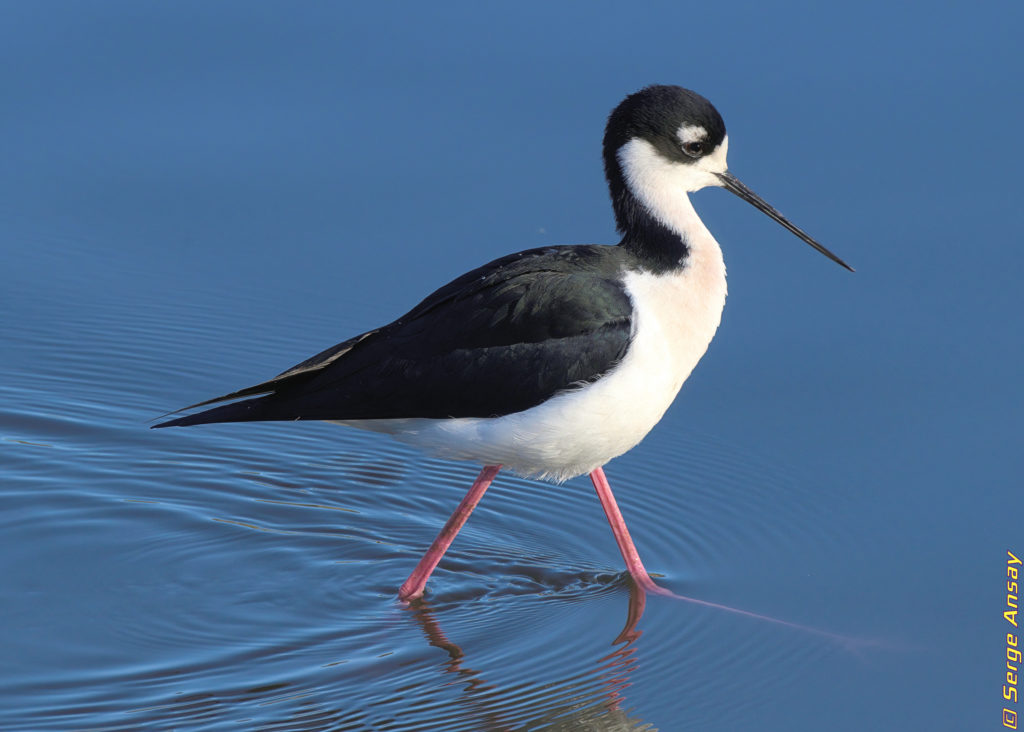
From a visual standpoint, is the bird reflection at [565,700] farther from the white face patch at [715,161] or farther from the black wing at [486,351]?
the white face patch at [715,161]

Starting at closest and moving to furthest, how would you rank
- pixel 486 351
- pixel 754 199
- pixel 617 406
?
pixel 617 406
pixel 486 351
pixel 754 199

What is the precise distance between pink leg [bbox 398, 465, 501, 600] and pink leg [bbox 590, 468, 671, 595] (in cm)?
42

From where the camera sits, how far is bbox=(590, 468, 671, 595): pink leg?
259 inches

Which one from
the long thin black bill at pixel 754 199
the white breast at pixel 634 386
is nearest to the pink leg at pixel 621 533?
the white breast at pixel 634 386

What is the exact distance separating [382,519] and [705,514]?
135 cm

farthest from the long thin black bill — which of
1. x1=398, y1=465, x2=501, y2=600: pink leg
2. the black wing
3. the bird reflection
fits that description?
the bird reflection

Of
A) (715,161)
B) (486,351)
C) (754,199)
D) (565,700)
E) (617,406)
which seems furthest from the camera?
(754,199)

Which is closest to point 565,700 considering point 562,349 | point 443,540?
point 443,540

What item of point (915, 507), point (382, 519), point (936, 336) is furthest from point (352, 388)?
point (936, 336)

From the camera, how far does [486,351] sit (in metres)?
6.36

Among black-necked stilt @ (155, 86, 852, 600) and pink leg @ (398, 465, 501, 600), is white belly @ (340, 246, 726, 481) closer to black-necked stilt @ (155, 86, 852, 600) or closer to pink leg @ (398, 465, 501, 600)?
black-necked stilt @ (155, 86, 852, 600)

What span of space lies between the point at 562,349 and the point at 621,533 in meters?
0.88

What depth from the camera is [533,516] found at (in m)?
7.19

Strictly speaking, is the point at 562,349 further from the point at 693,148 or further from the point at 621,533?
the point at 693,148
